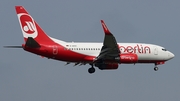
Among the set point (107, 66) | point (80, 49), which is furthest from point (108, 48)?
point (107, 66)

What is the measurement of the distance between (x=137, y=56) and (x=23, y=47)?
52.4 feet

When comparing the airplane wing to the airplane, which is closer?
the airplane wing

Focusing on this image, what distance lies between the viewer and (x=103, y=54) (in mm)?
68188

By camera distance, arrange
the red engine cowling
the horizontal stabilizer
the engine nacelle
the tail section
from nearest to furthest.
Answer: the horizontal stabilizer < the tail section < the red engine cowling < the engine nacelle

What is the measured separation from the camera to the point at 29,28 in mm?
68750

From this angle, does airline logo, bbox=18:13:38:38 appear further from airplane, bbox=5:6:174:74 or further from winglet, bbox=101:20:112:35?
winglet, bbox=101:20:112:35

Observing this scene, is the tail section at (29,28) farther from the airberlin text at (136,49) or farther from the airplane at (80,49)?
the airberlin text at (136,49)

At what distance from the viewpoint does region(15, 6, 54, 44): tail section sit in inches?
2685

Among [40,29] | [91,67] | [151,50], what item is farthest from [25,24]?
[151,50]

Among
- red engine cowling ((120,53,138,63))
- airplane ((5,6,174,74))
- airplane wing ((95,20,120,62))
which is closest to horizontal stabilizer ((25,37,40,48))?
airplane ((5,6,174,74))

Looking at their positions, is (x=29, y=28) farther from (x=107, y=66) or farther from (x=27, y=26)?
(x=107, y=66)

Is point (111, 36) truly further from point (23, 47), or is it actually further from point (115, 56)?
point (23, 47)

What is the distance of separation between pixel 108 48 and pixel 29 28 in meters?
10.7

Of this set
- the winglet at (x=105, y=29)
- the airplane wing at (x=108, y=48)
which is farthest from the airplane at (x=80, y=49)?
the winglet at (x=105, y=29)
